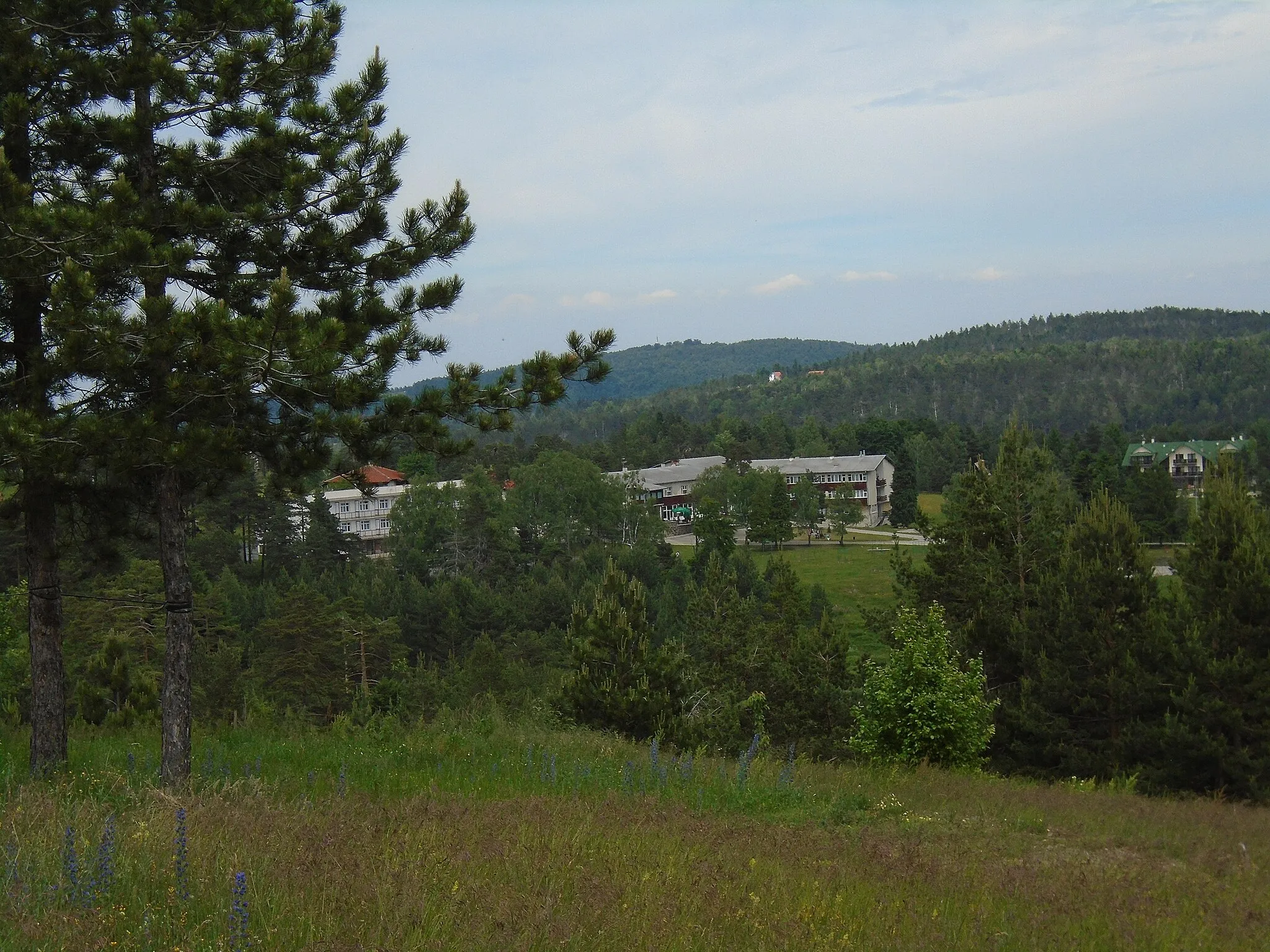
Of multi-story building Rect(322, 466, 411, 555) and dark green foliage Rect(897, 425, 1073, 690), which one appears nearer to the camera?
dark green foliage Rect(897, 425, 1073, 690)

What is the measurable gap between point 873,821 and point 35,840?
596 centimetres

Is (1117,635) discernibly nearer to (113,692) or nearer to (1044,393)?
(113,692)

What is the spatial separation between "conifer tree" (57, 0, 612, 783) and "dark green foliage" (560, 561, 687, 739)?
9531 mm

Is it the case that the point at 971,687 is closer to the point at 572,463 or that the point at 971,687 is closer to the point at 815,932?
the point at 815,932

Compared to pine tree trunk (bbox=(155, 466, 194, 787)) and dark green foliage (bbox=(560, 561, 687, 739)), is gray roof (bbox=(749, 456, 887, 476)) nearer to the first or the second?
dark green foliage (bbox=(560, 561, 687, 739))

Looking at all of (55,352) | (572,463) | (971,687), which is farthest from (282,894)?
(572,463)

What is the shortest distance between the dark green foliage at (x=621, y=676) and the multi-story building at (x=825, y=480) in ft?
264

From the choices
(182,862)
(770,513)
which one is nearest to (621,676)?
(182,862)

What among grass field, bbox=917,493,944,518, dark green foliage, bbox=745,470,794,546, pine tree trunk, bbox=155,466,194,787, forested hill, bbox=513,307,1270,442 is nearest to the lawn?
dark green foliage, bbox=745,470,794,546

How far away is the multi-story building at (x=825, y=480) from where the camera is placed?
338 ft

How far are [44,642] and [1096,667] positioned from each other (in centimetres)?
2083

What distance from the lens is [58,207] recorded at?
681cm

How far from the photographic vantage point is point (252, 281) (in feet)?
27.0

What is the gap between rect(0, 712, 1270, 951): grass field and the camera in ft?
14.1
